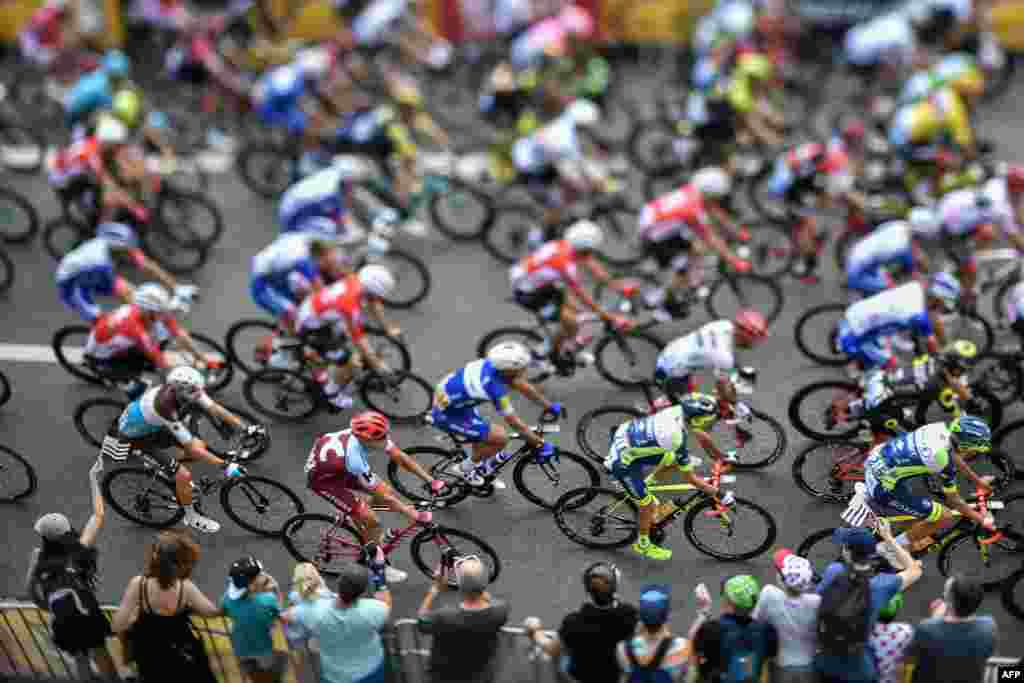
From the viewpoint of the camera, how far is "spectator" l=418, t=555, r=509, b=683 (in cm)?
800

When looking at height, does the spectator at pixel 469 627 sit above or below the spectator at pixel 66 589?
below

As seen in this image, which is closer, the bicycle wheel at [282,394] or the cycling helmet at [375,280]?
the cycling helmet at [375,280]

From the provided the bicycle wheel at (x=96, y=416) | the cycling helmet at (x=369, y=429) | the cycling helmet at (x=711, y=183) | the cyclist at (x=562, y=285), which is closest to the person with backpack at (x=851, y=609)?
the cycling helmet at (x=369, y=429)

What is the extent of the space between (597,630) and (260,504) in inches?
150

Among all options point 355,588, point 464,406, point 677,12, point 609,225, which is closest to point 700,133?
point 609,225

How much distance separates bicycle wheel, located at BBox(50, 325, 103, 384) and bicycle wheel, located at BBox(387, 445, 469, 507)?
3605mm

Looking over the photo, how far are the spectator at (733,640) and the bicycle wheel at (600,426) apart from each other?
317 centimetres

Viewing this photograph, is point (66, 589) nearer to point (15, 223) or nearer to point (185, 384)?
point (185, 384)

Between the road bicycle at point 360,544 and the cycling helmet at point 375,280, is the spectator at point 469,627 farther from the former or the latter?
the cycling helmet at point 375,280

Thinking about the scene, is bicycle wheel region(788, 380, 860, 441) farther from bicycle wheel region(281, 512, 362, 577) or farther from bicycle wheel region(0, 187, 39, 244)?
bicycle wheel region(0, 187, 39, 244)

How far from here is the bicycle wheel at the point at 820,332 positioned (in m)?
12.3

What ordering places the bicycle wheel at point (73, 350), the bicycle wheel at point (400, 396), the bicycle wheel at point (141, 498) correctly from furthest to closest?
the bicycle wheel at point (73, 350), the bicycle wheel at point (400, 396), the bicycle wheel at point (141, 498)

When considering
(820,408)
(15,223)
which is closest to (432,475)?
(820,408)

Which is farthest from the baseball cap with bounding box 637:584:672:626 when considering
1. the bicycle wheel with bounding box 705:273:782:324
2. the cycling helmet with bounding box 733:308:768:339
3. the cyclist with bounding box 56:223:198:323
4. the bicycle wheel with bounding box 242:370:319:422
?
the cyclist with bounding box 56:223:198:323
